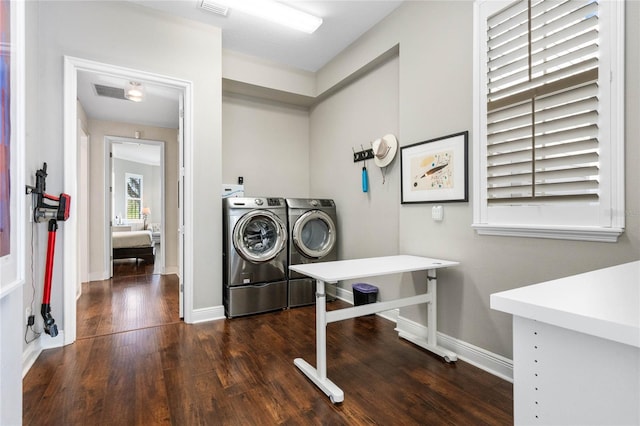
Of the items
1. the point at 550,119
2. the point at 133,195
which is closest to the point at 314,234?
the point at 550,119

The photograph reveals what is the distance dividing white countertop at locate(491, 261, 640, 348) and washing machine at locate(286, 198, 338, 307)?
2.79 m

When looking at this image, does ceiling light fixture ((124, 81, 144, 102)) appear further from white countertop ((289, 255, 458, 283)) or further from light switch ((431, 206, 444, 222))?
light switch ((431, 206, 444, 222))

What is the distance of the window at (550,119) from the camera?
5.02 feet

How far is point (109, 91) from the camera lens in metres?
3.74

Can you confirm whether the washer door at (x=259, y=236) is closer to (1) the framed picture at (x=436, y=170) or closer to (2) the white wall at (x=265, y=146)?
(2) the white wall at (x=265, y=146)

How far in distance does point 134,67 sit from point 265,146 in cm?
179

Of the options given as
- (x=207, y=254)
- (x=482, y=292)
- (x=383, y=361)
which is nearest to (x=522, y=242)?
(x=482, y=292)

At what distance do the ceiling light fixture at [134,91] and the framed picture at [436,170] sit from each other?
120 inches

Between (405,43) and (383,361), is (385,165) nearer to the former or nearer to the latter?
(405,43)

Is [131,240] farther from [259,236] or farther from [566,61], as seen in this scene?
[566,61]

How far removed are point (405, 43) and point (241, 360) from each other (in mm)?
2950

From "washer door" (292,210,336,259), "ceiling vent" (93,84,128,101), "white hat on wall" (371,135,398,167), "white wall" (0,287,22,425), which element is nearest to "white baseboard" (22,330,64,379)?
"white wall" (0,287,22,425)

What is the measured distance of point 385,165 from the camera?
3.07 m

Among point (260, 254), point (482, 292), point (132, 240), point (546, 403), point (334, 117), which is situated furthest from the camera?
point (132, 240)
